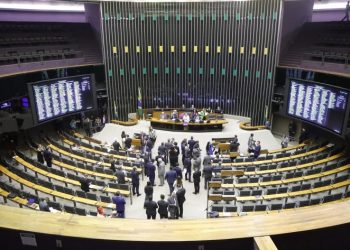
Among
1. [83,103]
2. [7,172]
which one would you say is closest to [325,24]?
[83,103]

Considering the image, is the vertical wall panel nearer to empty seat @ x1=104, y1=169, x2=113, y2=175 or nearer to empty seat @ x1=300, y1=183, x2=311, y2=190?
empty seat @ x1=104, y1=169, x2=113, y2=175

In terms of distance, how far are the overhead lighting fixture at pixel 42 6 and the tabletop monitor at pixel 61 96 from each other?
589 cm

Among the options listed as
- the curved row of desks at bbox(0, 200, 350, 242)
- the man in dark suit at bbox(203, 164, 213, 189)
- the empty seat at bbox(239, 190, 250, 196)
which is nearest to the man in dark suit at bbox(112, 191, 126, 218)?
the man in dark suit at bbox(203, 164, 213, 189)

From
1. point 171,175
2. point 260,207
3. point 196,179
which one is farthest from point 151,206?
point 260,207

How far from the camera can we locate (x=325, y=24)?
17.9 m

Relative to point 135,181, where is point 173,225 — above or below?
above

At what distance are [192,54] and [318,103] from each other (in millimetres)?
9202

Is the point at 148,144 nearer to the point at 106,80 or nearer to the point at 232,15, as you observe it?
the point at 106,80

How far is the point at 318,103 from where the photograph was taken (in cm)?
1286

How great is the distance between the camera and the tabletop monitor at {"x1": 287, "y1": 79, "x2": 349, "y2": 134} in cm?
1174

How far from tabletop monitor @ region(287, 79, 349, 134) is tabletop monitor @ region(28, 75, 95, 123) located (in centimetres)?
1005

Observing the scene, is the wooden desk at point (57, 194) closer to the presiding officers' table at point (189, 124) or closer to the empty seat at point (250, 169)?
the empty seat at point (250, 169)

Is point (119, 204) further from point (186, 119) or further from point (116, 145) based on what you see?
point (186, 119)

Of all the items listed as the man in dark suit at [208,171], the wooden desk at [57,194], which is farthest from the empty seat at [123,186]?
the man in dark suit at [208,171]
